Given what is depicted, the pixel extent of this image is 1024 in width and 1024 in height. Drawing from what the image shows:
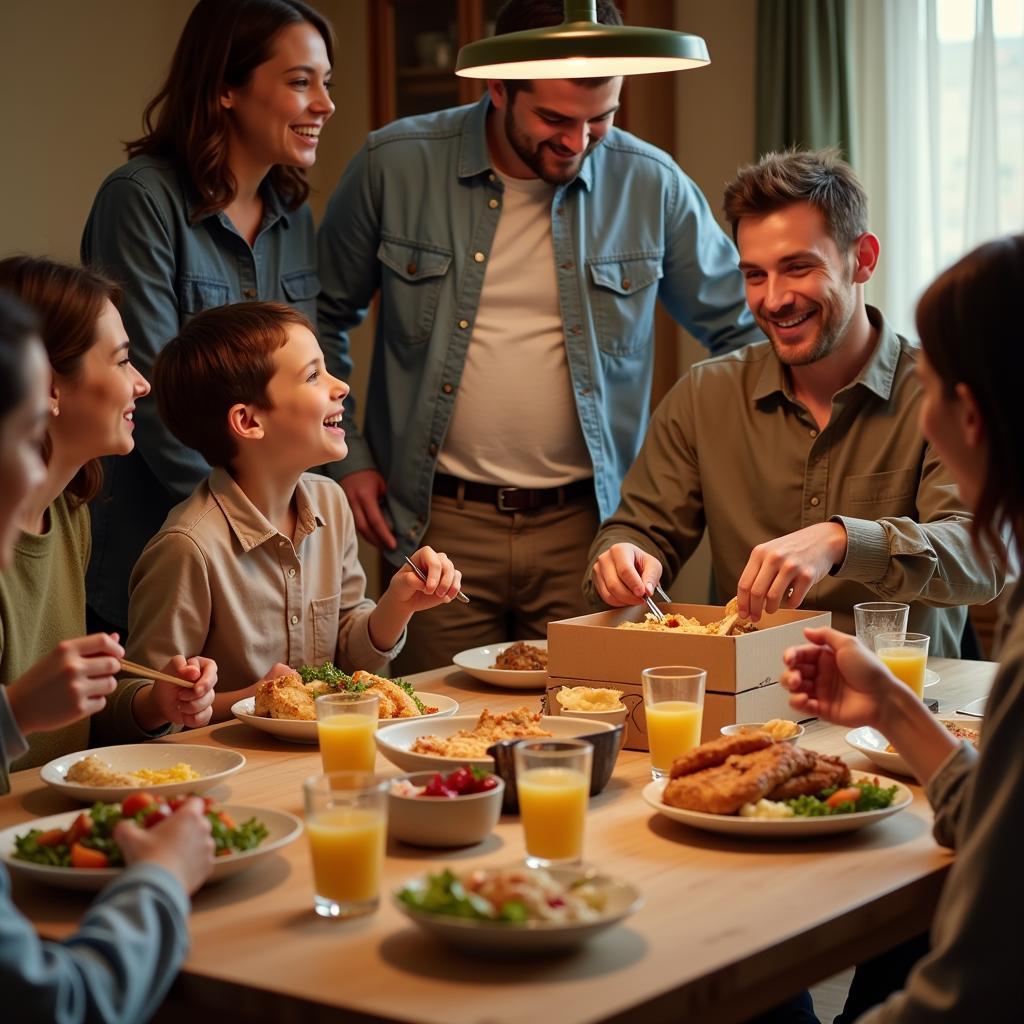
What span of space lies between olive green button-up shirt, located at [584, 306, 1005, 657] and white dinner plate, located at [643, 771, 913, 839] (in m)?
0.89

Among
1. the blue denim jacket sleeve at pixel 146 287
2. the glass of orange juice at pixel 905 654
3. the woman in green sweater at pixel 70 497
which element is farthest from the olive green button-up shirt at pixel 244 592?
the glass of orange juice at pixel 905 654

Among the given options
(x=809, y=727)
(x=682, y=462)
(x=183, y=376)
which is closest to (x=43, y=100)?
(x=183, y=376)

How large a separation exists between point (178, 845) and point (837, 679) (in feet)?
2.68

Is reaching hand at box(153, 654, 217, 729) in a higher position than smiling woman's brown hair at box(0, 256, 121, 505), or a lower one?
lower

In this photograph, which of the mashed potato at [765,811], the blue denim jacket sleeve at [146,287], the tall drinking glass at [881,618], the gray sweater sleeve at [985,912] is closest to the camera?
the gray sweater sleeve at [985,912]

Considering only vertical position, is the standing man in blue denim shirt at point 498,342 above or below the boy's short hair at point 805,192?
below

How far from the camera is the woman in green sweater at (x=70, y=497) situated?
2273mm

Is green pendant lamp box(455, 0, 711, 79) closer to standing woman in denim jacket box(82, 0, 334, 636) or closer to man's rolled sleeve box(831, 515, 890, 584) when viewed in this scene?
man's rolled sleeve box(831, 515, 890, 584)

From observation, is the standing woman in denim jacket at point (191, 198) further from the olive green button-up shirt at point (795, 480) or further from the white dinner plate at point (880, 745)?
the white dinner plate at point (880, 745)

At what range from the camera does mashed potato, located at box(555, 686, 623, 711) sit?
6.85 ft

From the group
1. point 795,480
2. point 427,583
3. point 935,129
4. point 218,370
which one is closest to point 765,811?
point 427,583

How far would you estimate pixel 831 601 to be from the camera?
2688mm

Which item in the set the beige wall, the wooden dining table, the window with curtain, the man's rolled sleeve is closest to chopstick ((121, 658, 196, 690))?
the wooden dining table

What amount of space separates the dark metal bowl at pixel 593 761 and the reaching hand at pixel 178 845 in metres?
0.40
